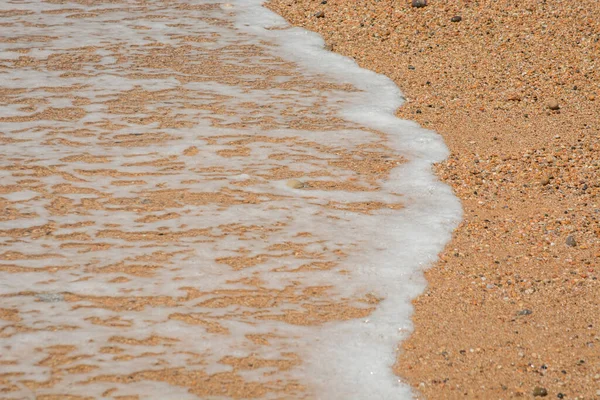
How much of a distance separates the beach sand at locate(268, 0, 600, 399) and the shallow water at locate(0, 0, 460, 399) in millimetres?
175

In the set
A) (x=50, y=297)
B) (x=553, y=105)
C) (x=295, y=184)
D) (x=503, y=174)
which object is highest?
(x=553, y=105)

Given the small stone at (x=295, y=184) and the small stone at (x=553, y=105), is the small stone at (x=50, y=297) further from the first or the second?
the small stone at (x=553, y=105)

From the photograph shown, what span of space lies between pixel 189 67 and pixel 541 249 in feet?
11.6

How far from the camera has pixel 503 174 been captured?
14.7 feet

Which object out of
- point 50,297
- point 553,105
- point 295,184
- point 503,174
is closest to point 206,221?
point 295,184

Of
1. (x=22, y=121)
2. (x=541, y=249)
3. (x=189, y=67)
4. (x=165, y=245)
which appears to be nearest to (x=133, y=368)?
(x=165, y=245)

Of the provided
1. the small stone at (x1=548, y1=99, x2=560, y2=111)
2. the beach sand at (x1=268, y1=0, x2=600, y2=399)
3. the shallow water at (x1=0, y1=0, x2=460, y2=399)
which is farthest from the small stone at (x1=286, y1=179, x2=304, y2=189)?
the small stone at (x1=548, y1=99, x2=560, y2=111)

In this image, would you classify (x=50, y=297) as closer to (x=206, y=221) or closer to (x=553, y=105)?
(x=206, y=221)

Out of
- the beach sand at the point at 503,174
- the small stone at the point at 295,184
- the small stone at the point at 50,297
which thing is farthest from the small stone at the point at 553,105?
the small stone at the point at 50,297

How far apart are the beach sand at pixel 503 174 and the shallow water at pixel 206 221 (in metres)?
0.18

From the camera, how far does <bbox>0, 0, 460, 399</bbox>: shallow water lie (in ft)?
9.73

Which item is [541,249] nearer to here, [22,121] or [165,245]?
[165,245]

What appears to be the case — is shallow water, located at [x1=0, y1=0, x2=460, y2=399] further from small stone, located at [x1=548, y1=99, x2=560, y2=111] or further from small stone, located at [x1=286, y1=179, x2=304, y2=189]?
small stone, located at [x1=548, y1=99, x2=560, y2=111]

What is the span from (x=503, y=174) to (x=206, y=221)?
1715mm
